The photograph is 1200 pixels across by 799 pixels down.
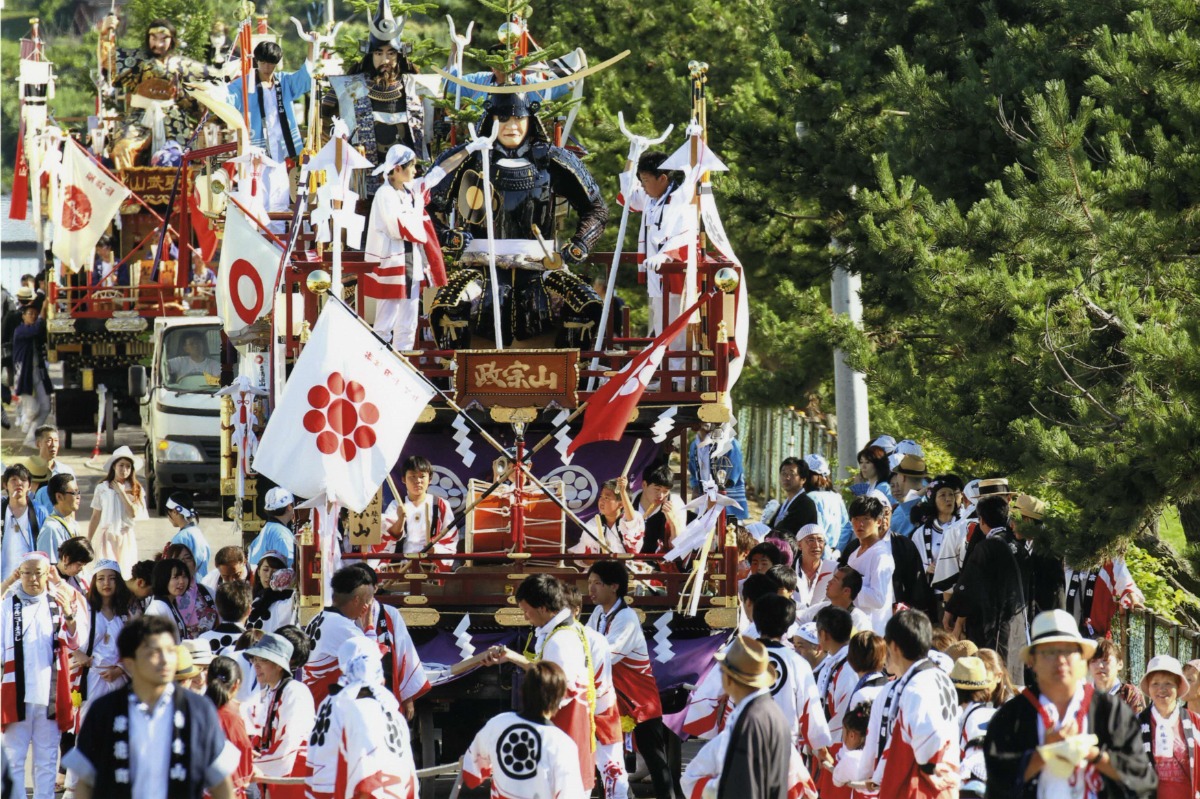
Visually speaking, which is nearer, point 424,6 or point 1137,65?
point 1137,65

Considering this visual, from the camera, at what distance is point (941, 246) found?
47.4 ft

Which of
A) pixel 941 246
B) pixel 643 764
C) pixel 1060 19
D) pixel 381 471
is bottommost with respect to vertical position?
pixel 643 764

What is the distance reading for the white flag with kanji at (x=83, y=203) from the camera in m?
24.7


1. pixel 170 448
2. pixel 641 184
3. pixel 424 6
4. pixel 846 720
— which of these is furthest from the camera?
pixel 170 448

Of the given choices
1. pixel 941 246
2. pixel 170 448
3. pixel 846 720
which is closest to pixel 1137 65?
pixel 941 246

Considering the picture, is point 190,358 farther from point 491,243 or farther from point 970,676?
point 970,676

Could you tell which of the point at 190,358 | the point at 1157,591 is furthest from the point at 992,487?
the point at 190,358

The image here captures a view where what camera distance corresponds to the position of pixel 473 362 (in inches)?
535

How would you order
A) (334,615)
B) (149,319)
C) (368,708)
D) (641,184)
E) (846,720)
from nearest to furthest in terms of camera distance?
1. (368,708)
2. (846,720)
3. (334,615)
4. (641,184)
5. (149,319)

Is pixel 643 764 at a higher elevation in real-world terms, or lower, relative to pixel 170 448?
lower

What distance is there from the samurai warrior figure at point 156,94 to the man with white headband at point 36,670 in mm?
18874

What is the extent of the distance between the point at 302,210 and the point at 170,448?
8572mm

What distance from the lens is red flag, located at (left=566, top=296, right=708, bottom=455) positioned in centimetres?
1319

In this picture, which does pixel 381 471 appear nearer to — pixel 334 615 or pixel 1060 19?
pixel 334 615
